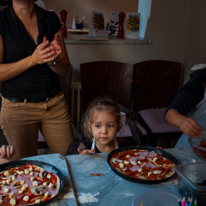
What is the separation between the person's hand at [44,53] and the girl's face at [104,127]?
Answer: 1.33 feet

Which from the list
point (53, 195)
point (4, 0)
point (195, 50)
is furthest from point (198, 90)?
point (4, 0)

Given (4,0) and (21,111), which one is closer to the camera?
(21,111)

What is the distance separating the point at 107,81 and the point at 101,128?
3.60 feet

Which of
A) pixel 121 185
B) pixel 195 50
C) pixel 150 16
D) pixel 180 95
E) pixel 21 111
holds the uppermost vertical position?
pixel 150 16

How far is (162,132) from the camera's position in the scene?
7.15 feet

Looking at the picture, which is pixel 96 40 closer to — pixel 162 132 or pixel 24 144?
pixel 162 132

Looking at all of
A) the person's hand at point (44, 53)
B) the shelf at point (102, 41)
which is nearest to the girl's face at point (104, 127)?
the person's hand at point (44, 53)

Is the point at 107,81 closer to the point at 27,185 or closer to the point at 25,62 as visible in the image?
the point at 25,62

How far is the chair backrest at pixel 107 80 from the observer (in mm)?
2391

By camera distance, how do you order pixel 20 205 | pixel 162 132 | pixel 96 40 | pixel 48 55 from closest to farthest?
pixel 20 205, pixel 48 55, pixel 162 132, pixel 96 40

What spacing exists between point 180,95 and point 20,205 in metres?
0.99

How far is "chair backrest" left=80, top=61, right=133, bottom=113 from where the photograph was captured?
94.1 inches

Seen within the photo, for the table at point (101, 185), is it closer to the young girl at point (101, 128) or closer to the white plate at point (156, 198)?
the white plate at point (156, 198)

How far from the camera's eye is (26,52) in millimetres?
1448
